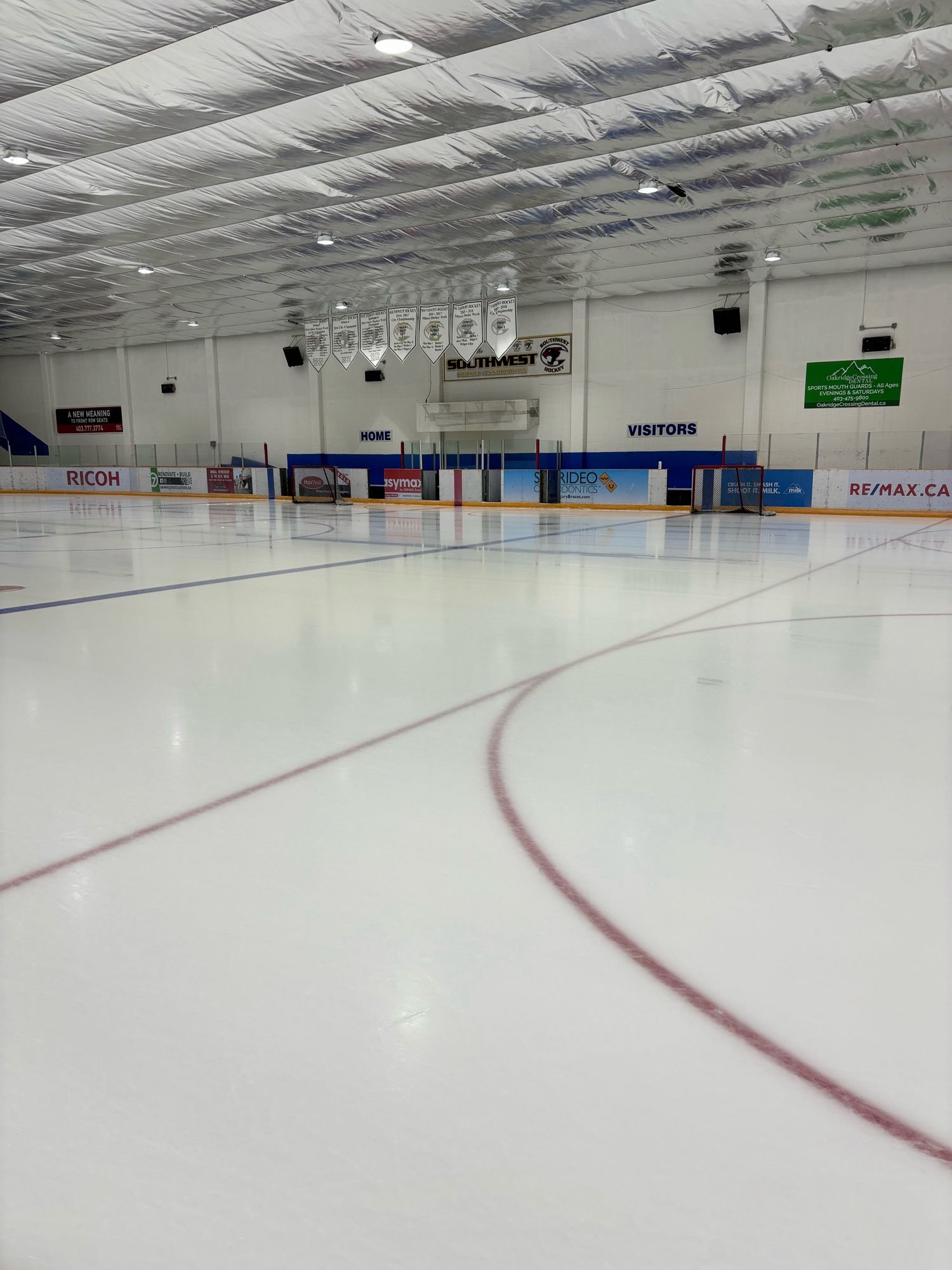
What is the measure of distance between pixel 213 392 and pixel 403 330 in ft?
35.4

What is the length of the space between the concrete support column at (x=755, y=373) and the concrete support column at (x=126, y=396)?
20891 mm

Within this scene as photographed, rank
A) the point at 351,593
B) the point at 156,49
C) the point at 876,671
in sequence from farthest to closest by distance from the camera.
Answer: the point at 156,49, the point at 351,593, the point at 876,671

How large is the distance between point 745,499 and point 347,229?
32.6ft

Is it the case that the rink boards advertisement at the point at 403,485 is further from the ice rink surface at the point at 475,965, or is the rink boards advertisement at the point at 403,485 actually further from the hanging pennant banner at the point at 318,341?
the ice rink surface at the point at 475,965

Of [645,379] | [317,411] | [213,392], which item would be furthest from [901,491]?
[213,392]

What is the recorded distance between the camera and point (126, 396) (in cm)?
Answer: 2988

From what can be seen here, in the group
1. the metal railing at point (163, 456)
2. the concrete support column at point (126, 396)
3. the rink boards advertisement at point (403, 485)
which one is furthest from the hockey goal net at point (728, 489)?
the concrete support column at point (126, 396)

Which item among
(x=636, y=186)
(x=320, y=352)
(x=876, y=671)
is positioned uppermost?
(x=636, y=186)

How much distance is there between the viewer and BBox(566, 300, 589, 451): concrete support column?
21.0 meters

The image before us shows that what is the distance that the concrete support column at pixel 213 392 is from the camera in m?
27.5

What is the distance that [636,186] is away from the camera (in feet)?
40.4

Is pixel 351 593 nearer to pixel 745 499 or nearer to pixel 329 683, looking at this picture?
pixel 329 683

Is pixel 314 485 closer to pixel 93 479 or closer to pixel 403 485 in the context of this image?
pixel 403 485

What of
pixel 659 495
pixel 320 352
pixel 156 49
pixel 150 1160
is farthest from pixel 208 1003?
pixel 320 352
